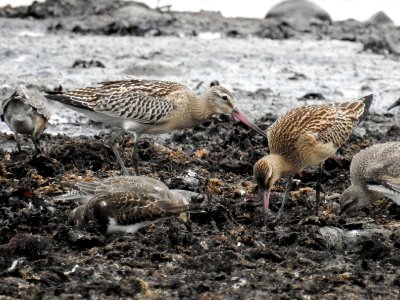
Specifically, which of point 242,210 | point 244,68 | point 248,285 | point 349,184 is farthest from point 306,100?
point 248,285

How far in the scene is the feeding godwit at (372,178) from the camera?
9233 mm

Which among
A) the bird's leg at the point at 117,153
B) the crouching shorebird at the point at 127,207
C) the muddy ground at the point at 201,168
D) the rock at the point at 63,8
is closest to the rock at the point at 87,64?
the muddy ground at the point at 201,168

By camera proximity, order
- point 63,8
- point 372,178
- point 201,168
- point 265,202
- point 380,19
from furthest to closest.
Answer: point 380,19 → point 63,8 → point 201,168 → point 372,178 → point 265,202

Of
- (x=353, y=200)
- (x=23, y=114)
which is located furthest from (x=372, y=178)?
(x=23, y=114)

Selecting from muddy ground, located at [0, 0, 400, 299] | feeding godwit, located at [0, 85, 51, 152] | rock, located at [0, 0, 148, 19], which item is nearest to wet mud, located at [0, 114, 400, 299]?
muddy ground, located at [0, 0, 400, 299]

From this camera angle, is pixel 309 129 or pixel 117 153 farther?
pixel 117 153

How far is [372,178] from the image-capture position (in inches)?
369

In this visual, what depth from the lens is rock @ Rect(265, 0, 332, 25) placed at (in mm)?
21172

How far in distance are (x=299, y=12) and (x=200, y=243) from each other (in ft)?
47.8

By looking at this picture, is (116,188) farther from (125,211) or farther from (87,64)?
(87,64)

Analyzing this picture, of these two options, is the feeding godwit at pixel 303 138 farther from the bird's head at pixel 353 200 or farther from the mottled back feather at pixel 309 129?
the bird's head at pixel 353 200

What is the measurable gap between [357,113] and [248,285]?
13.0 ft

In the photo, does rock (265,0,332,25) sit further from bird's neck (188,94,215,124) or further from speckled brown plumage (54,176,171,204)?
speckled brown plumage (54,176,171,204)

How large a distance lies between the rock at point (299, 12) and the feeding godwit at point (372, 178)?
38.4ft
